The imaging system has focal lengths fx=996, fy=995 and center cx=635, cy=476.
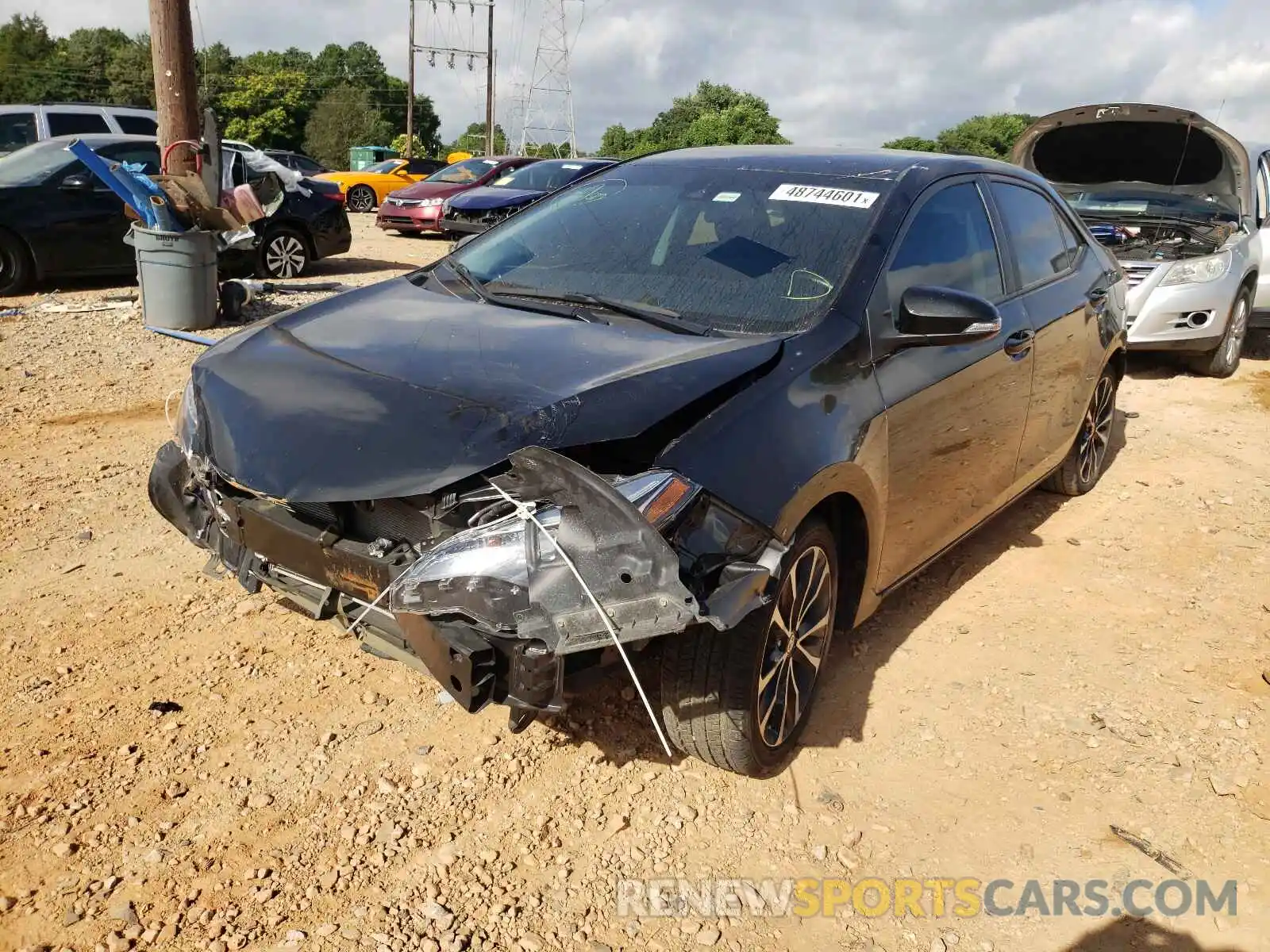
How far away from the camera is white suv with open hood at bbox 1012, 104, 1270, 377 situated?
7.88 m

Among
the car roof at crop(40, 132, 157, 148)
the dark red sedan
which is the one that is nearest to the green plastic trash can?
the car roof at crop(40, 132, 157, 148)

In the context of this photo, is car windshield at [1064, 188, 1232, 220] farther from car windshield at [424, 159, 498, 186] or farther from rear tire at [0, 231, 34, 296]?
car windshield at [424, 159, 498, 186]

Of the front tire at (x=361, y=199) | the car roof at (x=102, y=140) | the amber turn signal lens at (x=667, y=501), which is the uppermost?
the car roof at (x=102, y=140)

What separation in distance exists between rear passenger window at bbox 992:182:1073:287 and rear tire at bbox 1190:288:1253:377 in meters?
4.48

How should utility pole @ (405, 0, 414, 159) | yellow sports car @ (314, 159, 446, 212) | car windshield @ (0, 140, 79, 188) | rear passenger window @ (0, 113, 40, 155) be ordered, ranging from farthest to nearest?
utility pole @ (405, 0, 414, 159) < yellow sports car @ (314, 159, 446, 212) < rear passenger window @ (0, 113, 40, 155) < car windshield @ (0, 140, 79, 188)

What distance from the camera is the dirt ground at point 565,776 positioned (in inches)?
94.8

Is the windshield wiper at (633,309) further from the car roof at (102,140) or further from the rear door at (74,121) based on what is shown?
the rear door at (74,121)

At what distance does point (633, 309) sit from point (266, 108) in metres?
71.0

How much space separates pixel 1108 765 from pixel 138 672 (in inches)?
123

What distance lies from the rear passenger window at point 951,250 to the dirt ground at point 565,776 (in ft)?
4.36

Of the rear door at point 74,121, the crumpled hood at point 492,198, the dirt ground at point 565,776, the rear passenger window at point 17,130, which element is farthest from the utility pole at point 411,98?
the dirt ground at point 565,776

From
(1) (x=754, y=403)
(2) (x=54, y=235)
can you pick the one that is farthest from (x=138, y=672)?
(2) (x=54, y=235)

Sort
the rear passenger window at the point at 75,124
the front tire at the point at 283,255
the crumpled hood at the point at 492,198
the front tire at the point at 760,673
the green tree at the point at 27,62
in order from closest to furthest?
1. the front tire at the point at 760,673
2. the rear passenger window at the point at 75,124
3. the front tire at the point at 283,255
4. the crumpled hood at the point at 492,198
5. the green tree at the point at 27,62

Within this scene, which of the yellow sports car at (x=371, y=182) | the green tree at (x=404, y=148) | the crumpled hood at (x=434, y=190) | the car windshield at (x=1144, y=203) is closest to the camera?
the car windshield at (x=1144, y=203)
